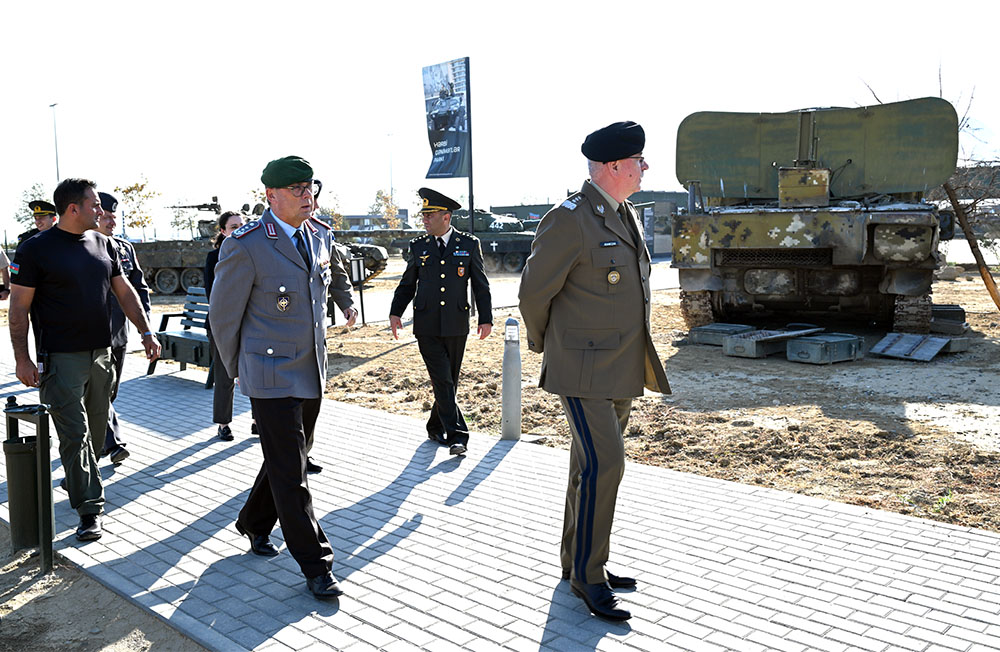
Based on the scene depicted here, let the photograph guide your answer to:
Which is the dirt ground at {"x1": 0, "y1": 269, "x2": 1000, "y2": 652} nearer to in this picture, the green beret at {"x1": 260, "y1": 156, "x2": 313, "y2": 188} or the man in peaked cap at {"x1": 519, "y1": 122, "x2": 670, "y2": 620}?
the man in peaked cap at {"x1": 519, "y1": 122, "x2": 670, "y2": 620}

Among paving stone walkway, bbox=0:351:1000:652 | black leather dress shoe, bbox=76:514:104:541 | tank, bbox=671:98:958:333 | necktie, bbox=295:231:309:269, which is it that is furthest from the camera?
tank, bbox=671:98:958:333

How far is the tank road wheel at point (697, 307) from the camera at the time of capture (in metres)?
12.8

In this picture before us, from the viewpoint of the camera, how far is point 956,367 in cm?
1019

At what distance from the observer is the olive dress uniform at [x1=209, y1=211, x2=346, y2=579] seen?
4133mm

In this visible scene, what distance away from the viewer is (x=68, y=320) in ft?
16.6

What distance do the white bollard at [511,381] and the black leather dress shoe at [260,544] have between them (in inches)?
108

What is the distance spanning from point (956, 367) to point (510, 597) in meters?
7.83

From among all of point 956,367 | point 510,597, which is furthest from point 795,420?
point 510,597

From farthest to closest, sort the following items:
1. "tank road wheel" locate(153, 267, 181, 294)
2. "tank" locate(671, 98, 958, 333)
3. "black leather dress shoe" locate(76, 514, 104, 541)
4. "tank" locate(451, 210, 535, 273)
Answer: "tank" locate(451, 210, 535, 273)
"tank road wheel" locate(153, 267, 181, 294)
"tank" locate(671, 98, 958, 333)
"black leather dress shoe" locate(76, 514, 104, 541)

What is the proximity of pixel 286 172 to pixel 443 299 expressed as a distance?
2.65 meters

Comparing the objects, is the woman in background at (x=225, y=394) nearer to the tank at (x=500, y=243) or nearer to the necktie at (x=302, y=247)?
the necktie at (x=302, y=247)

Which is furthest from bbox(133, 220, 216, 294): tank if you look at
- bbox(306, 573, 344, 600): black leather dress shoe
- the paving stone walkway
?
bbox(306, 573, 344, 600): black leather dress shoe

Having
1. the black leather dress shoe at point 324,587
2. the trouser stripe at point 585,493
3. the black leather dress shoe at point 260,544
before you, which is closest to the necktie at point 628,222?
the trouser stripe at point 585,493

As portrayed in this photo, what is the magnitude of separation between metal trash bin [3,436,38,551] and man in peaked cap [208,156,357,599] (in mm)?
1239
